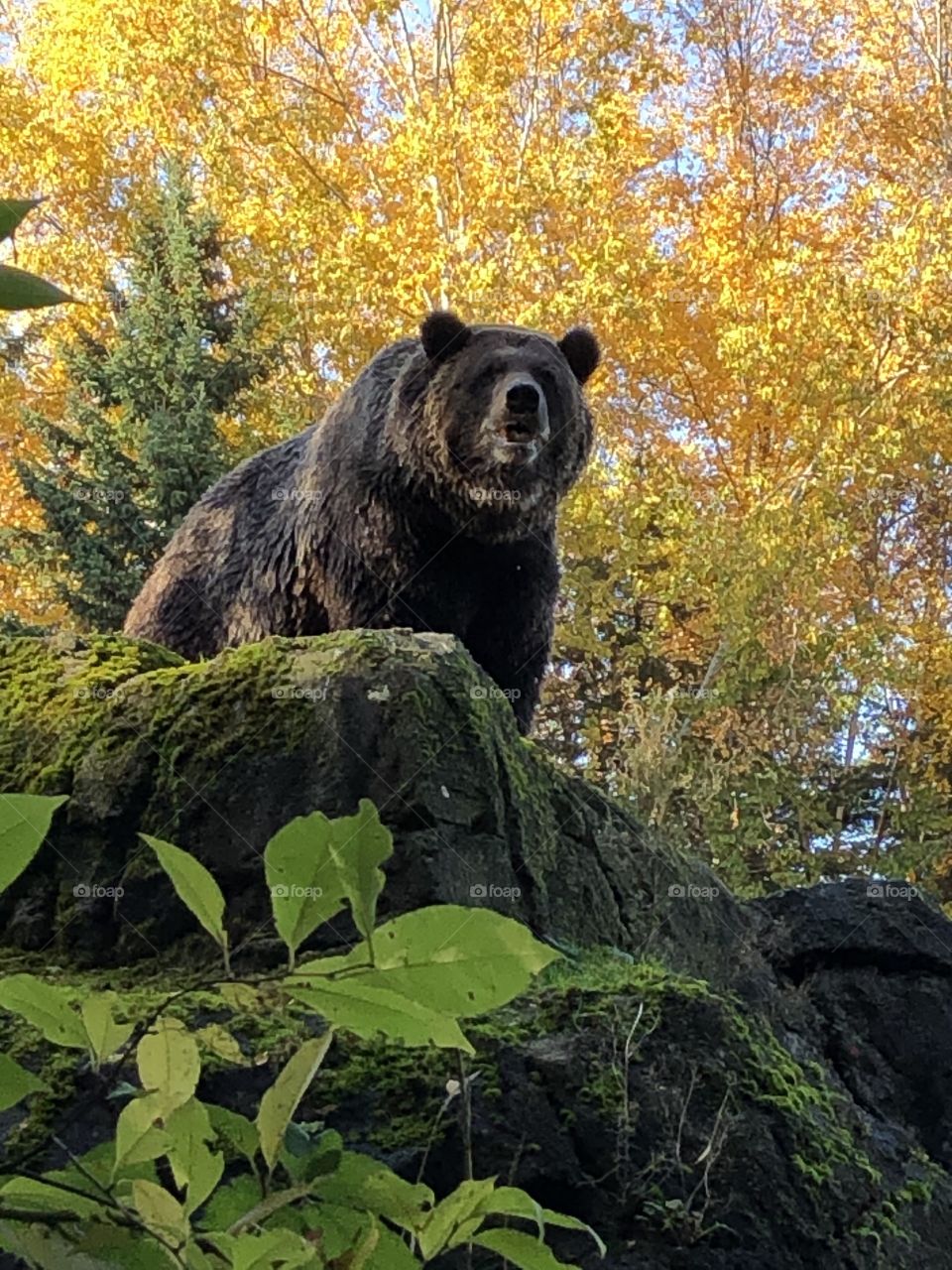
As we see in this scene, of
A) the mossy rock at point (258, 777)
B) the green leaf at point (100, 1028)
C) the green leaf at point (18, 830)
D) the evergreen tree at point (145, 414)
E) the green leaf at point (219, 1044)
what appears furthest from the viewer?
the evergreen tree at point (145, 414)

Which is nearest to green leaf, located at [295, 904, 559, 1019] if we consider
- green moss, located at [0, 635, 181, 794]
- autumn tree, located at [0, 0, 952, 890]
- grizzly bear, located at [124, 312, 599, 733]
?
green moss, located at [0, 635, 181, 794]

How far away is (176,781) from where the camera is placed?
11.7 feet

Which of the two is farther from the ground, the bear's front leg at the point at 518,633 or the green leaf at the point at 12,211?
the bear's front leg at the point at 518,633

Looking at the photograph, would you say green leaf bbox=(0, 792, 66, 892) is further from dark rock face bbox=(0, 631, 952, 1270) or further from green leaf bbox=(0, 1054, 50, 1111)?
dark rock face bbox=(0, 631, 952, 1270)

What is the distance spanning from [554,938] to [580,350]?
3080 millimetres

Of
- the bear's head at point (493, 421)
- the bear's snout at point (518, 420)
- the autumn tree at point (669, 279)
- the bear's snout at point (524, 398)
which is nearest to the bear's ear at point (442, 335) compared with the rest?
the bear's head at point (493, 421)

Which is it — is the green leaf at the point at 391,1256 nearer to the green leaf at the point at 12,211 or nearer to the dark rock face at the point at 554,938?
the green leaf at the point at 12,211

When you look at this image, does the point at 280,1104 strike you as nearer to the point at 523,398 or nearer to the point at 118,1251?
the point at 118,1251

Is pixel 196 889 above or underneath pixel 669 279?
underneath

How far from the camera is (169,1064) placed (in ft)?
2.49

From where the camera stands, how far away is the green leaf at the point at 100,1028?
72cm

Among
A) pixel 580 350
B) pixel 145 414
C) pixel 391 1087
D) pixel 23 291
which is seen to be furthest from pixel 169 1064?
pixel 145 414

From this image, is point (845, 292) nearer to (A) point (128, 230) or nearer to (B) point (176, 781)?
(A) point (128, 230)

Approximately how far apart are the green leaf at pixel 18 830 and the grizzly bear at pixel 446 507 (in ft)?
15.8
